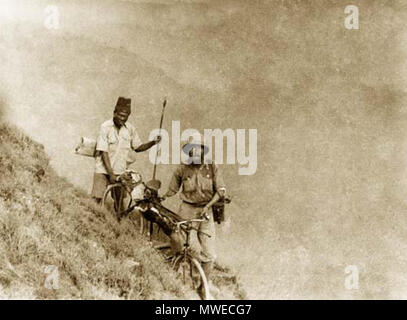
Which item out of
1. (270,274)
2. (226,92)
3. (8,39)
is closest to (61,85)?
(8,39)

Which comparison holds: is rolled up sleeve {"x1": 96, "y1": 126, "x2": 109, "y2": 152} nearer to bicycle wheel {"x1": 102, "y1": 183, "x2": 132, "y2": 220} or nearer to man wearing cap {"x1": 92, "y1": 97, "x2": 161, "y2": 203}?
man wearing cap {"x1": 92, "y1": 97, "x2": 161, "y2": 203}

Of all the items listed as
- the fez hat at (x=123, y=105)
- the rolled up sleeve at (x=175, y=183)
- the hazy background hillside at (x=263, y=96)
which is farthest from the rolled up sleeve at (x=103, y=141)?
the rolled up sleeve at (x=175, y=183)

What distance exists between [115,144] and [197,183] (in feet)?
3.71

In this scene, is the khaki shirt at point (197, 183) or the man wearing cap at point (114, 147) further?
the man wearing cap at point (114, 147)

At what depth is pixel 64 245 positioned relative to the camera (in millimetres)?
6973

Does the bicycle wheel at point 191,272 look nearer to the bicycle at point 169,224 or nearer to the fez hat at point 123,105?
the bicycle at point 169,224

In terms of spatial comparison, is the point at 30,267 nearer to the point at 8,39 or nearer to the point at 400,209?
the point at 8,39

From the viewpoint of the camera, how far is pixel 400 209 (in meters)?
7.69

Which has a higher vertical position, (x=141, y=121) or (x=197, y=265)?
(x=141, y=121)

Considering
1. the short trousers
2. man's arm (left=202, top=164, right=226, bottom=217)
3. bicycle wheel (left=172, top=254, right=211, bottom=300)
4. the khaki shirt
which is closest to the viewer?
bicycle wheel (left=172, top=254, right=211, bottom=300)

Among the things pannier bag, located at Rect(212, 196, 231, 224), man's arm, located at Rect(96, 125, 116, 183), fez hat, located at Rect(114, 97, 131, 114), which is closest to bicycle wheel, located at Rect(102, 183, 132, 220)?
man's arm, located at Rect(96, 125, 116, 183)

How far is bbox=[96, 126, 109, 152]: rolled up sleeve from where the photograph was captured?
24.3 feet

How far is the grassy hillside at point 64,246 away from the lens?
6688 mm

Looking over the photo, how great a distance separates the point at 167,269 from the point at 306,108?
8.80 feet
